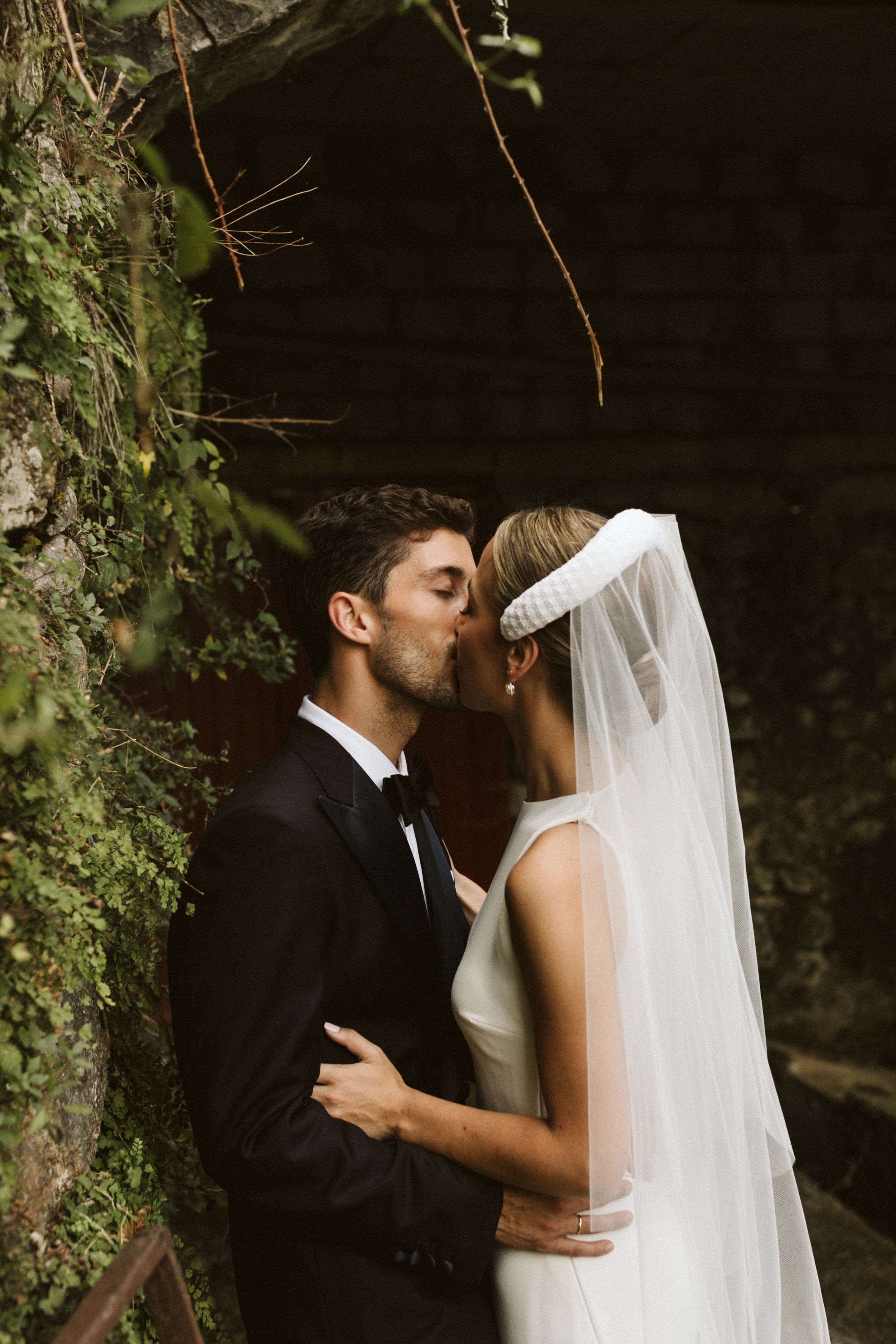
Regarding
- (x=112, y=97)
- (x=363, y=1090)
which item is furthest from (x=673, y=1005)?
(x=112, y=97)

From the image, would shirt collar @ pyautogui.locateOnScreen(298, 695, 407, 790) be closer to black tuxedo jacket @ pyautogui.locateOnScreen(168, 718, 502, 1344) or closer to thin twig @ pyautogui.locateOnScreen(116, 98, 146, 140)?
black tuxedo jacket @ pyautogui.locateOnScreen(168, 718, 502, 1344)

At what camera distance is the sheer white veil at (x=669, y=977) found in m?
1.39

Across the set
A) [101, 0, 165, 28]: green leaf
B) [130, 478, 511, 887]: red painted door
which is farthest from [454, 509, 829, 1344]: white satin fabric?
[130, 478, 511, 887]: red painted door

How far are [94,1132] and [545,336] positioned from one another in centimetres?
350

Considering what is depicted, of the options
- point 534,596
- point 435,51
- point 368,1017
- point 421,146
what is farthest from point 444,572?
point 421,146

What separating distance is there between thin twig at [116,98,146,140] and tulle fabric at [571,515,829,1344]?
3.18 feet

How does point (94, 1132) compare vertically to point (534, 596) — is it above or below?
below

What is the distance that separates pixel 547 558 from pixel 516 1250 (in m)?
1.07

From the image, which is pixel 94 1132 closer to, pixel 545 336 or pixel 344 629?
pixel 344 629

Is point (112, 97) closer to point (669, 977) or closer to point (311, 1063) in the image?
point (311, 1063)

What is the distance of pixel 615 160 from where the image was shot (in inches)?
159

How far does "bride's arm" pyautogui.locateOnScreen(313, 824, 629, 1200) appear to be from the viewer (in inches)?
53.1

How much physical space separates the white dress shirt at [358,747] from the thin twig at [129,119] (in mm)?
946

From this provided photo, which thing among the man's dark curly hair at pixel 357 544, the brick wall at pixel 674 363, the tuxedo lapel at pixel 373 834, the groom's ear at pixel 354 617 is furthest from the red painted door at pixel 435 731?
the tuxedo lapel at pixel 373 834
